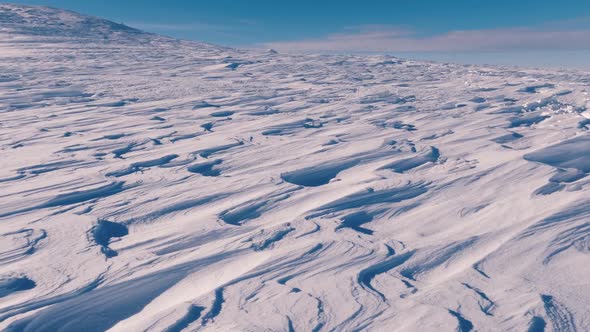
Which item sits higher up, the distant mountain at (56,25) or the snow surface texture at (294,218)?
the distant mountain at (56,25)

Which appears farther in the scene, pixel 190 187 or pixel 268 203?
pixel 190 187

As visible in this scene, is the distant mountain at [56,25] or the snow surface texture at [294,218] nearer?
the snow surface texture at [294,218]

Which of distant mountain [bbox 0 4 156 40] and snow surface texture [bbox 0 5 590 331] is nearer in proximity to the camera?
snow surface texture [bbox 0 5 590 331]

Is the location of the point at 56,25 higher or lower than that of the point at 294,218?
higher

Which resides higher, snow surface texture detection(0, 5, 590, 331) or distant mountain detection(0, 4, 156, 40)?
distant mountain detection(0, 4, 156, 40)

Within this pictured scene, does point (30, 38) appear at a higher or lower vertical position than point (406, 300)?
higher

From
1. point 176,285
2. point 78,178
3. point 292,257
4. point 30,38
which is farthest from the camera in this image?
point 30,38

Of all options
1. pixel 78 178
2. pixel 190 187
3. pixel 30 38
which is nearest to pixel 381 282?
pixel 190 187

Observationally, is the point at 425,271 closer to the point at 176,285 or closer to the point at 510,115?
the point at 176,285
